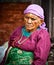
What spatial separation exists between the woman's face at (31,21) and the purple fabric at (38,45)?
0.24ft

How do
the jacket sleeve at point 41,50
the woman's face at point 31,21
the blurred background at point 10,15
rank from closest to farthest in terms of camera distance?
the jacket sleeve at point 41,50
the woman's face at point 31,21
the blurred background at point 10,15

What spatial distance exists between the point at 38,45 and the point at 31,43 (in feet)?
0.31

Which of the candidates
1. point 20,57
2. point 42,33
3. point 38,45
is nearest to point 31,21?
point 42,33

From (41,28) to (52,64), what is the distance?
Result: 90.8 inches

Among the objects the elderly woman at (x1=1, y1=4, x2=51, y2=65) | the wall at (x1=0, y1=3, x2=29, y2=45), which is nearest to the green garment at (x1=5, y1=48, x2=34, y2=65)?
the elderly woman at (x1=1, y1=4, x2=51, y2=65)

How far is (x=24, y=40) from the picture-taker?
13.4ft

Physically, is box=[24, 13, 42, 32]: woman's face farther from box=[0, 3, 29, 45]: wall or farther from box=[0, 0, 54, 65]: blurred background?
box=[0, 3, 29, 45]: wall

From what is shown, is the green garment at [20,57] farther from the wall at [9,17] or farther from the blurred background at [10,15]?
the wall at [9,17]

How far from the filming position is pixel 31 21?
4.12m

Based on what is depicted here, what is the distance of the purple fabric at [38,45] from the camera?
395 centimetres

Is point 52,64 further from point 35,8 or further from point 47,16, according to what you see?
point 35,8

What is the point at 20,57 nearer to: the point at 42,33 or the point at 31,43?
the point at 31,43

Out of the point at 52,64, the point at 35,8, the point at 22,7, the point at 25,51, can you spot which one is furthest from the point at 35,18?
the point at 22,7

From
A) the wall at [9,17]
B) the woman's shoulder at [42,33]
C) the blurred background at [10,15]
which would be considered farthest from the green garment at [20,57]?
the wall at [9,17]
